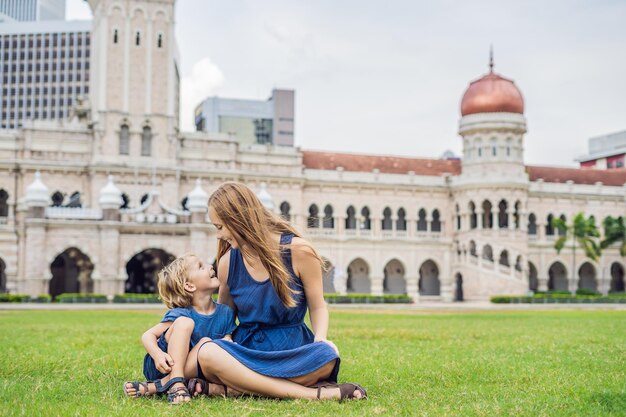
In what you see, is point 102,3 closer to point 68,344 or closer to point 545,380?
point 68,344

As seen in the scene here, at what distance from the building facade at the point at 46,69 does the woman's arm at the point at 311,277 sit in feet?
333

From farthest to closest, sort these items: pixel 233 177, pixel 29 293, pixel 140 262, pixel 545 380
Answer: pixel 233 177, pixel 140 262, pixel 29 293, pixel 545 380

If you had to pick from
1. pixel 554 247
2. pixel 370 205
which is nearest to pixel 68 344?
pixel 370 205

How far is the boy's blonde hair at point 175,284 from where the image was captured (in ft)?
24.3

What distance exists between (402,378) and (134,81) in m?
41.9

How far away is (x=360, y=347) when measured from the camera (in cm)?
1286

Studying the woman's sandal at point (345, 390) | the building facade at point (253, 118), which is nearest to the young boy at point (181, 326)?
the woman's sandal at point (345, 390)

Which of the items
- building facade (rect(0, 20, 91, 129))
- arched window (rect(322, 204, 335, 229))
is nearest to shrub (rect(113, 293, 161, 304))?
arched window (rect(322, 204, 335, 229))

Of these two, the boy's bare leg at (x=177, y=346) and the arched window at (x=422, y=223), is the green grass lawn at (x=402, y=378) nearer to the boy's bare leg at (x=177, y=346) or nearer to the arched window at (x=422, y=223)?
the boy's bare leg at (x=177, y=346)

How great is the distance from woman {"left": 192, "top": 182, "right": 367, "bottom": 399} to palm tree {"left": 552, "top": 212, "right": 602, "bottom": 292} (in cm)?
4916

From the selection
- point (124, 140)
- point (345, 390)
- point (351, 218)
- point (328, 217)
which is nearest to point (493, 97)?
point (351, 218)

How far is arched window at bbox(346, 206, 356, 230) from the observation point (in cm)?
5519

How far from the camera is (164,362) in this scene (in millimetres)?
6996

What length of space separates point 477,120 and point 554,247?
33.9ft
